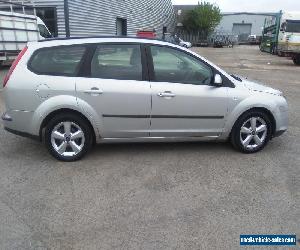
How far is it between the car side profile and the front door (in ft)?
0.05

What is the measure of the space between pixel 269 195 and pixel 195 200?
0.87m

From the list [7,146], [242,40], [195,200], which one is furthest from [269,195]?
[242,40]

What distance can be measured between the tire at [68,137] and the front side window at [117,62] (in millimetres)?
694

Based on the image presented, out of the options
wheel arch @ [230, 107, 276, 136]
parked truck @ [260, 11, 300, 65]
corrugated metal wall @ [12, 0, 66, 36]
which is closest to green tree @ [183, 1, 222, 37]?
parked truck @ [260, 11, 300, 65]

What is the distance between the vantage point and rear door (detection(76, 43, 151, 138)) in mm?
4809

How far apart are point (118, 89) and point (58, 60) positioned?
92cm

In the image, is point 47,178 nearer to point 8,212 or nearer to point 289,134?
point 8,212

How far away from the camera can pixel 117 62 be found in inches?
195

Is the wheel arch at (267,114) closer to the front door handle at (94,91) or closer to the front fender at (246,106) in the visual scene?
the front fender at (246,106)

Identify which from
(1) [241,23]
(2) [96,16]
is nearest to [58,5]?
(2) [96,16]

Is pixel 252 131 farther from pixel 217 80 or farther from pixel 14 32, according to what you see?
pixel 14 32

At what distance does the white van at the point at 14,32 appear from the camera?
1388 centimetres

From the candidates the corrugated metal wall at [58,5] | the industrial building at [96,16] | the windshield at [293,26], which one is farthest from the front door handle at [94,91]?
the windshield at [293,26]

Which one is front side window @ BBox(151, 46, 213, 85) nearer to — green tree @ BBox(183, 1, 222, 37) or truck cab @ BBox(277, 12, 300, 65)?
truck cab @ BBox(277, 12, 300, 65)
